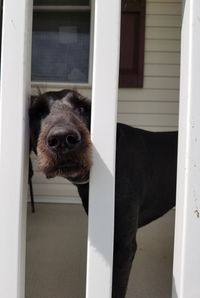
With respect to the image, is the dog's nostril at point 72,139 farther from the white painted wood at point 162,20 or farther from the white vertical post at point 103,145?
the white painted wood at point 162,20

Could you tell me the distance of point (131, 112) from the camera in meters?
4.57

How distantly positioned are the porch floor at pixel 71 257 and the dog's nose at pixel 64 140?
1186 mm

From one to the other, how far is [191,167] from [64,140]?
467 millimetres

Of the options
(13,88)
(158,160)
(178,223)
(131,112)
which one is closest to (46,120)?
(13,88)

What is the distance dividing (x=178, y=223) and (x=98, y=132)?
1.56ft

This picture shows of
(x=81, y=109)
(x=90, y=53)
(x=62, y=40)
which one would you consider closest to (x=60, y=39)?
(x=62, y=40)

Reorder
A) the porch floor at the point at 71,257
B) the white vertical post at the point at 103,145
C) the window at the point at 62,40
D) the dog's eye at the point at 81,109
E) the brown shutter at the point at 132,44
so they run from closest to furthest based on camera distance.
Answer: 1. the white vertical post at the point at 103,145
2. the dog's eye at the point at 81,109
3. the porch floor at the point at 71,257
4. the brown shutter at the point at 132,44
5. the window at the point at 62,40

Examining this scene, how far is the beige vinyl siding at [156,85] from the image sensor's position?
14.6ft

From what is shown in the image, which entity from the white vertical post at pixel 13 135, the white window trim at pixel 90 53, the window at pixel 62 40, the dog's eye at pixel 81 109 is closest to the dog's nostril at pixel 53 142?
the white vertical post at pixel 13 135

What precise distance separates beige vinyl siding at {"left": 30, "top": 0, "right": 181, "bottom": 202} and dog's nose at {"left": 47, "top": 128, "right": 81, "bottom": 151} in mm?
2981

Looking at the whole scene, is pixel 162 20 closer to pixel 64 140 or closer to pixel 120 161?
pixel 120 161

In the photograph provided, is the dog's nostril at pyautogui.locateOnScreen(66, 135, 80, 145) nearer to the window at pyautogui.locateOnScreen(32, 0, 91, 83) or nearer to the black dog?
the black dog

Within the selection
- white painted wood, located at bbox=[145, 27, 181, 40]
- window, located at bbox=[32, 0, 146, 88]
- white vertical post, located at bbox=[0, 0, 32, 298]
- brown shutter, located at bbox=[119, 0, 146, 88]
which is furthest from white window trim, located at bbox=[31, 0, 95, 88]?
white vertical post, located at bbox=[0, 0, 32, 298]

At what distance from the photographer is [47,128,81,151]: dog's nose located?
1513 millimetres
